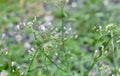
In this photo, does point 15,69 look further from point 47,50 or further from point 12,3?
point 12,3

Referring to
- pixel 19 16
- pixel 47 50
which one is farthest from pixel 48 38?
pixel 19 16

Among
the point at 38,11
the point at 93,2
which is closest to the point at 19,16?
the point at 38,11

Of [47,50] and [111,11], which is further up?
[47,50]

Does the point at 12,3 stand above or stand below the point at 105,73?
below

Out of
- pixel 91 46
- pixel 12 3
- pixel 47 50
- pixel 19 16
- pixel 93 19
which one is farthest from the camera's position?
pixel 12 3

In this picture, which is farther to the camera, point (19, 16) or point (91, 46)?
point (19, 16)

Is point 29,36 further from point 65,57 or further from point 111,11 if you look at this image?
point 65,57

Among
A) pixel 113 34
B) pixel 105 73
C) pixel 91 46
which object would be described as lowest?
pixel 91 46

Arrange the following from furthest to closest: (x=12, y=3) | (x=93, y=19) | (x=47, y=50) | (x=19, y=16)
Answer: (x=12, y=3) → (x=19, y=16) → (x=93, y=19) → (x=47, y=50)

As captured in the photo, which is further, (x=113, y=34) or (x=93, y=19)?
(x=93, y=19)
